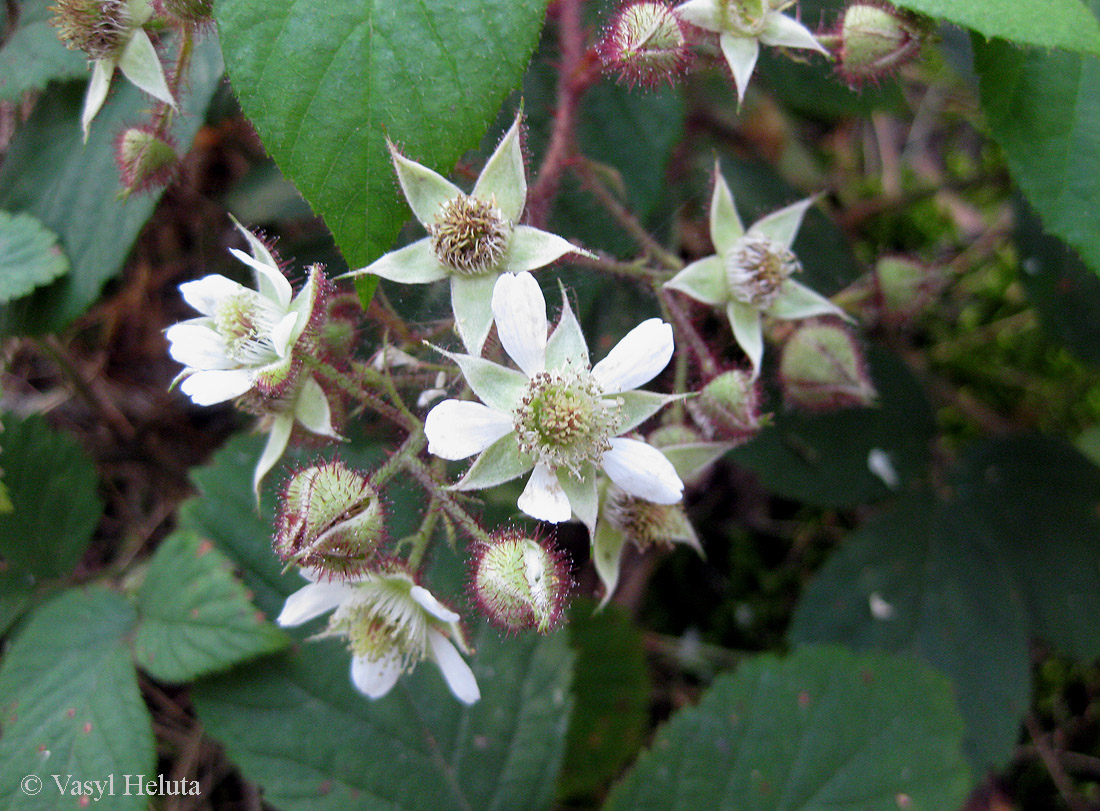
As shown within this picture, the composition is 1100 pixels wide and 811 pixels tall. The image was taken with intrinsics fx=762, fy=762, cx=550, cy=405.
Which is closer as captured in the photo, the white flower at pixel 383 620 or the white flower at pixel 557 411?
the white flower at pixel 557 411

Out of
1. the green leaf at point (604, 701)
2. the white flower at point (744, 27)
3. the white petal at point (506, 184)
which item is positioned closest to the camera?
the white petal at point (506, 184)

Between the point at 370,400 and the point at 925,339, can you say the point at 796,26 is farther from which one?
the point at 925,339

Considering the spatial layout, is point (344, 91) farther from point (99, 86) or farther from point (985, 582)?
point (985, 582)

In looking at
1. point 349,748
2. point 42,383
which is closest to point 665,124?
point 349,748

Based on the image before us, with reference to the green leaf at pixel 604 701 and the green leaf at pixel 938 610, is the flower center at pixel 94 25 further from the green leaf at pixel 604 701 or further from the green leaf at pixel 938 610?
the green leaf at pixel 938 610

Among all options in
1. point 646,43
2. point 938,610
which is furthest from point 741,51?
point 938,610

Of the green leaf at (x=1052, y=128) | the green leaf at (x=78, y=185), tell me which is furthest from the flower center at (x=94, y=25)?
A: the green leaf at (x=1052, y=128)
